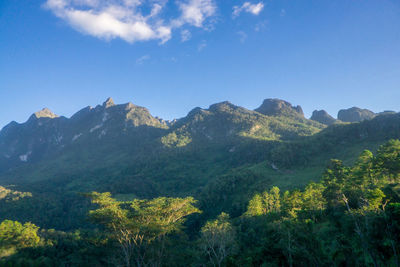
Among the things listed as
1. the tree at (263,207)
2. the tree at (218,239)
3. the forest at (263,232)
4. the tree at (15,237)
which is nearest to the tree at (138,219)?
the forest at (263,232)

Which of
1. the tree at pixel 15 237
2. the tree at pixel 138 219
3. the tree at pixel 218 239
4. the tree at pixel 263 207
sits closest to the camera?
the tree at pixel 138 219

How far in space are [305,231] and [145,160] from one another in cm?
17194

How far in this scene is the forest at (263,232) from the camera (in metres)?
Result: 23.4

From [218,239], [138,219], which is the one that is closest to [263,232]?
[218,239]

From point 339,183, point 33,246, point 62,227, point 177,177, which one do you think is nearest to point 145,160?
point 177,177

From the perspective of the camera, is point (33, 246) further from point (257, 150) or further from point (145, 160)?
point (145, 160)

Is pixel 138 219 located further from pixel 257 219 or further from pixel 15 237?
pixel 257 219

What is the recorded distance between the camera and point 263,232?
4081cm

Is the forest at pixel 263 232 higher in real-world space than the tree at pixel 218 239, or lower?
higher

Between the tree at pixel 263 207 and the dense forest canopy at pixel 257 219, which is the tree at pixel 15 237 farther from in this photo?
the tree at pixel 263 207

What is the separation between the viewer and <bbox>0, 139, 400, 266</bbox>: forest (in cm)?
2338

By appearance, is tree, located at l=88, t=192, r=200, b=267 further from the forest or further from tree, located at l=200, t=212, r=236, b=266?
tree, located at l=200, t=212, r=236, b=266

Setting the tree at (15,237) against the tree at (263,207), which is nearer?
the tree at (15,237)

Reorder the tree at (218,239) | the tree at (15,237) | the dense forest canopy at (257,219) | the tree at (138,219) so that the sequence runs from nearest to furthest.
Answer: the dense forest canopy at (257,219) → the tree at (138,219) → the tree at (15,237) → the tree at (218,239)
